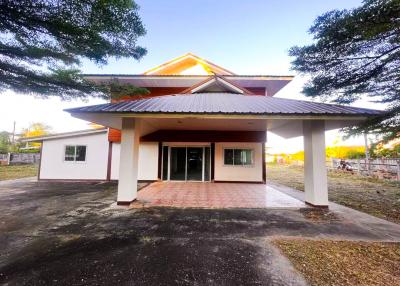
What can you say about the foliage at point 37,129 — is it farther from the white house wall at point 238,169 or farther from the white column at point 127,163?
the white column at point 127,163

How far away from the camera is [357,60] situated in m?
8.22

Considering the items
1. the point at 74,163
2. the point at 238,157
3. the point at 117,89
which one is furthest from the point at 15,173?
the point at 238,157

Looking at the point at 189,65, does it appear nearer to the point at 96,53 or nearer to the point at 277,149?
the point at 96,53

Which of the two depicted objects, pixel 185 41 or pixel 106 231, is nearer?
pixel 106 231

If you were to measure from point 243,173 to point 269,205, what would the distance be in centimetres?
566

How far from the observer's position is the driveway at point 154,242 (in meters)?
2.97

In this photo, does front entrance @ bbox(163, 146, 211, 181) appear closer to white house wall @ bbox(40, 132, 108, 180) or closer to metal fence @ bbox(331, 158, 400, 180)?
white house wall @ bbox(40, 132, 108, 180)

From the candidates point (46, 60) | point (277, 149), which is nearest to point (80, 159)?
point (46, 60)

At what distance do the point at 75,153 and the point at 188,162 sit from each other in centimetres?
746

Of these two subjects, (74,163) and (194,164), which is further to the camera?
(74,163)

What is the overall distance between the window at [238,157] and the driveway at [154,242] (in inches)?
252

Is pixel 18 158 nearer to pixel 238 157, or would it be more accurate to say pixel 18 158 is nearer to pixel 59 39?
pixel 59 39

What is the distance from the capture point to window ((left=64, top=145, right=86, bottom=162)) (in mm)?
13461

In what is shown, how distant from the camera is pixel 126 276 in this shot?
2.95m
